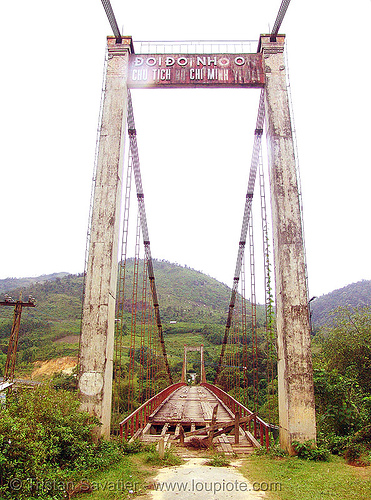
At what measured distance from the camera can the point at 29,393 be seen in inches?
208

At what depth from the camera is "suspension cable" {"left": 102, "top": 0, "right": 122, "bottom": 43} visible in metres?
7.31

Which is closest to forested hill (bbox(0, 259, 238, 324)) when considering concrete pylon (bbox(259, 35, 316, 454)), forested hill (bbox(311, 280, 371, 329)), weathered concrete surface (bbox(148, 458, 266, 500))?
forested hill (bbox(311, 280, 371, 329))

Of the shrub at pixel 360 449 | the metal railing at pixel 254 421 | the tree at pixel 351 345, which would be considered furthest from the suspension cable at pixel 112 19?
the tree at pixel 351 345

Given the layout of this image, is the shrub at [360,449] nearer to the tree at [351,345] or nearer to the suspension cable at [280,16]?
the tree at [351,345]

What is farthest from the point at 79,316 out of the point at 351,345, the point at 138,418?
the point at 351,345

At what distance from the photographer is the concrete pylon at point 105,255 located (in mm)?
6742

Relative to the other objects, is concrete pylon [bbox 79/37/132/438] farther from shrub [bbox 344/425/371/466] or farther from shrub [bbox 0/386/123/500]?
shrub [bbox 344/425/371/466]

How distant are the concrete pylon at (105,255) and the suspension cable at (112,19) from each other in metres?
0.16

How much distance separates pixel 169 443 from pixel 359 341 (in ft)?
25.1

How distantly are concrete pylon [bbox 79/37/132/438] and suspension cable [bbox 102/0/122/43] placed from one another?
0.16 m

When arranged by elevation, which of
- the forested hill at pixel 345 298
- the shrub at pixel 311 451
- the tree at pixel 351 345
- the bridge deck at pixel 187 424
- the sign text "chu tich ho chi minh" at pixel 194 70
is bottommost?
the bridge deck at pixel 187 424

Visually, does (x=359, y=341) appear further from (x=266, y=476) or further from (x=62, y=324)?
(x=62, y=324)

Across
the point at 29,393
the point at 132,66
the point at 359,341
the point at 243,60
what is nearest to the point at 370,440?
the point at 29,393

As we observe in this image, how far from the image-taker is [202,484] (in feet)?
15.9
